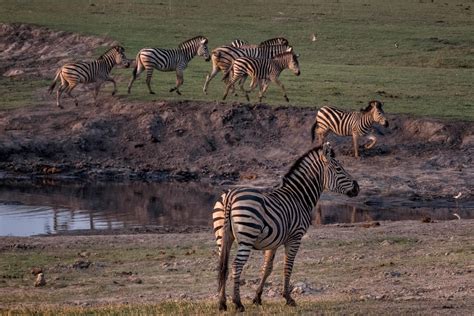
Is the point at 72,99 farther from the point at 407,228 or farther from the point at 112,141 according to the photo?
the point at 407,228

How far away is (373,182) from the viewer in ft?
72.0

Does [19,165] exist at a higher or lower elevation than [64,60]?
lower

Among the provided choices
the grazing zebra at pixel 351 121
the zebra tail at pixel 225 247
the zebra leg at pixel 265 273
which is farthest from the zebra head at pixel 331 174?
the grazing zebra at pixel 351 121

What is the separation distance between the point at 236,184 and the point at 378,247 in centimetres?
706

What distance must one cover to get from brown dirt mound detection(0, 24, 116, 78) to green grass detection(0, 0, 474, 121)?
0.83 meters

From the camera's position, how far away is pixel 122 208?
→ 67.7 ft

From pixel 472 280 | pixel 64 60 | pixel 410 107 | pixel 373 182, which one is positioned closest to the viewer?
pixel 472 280

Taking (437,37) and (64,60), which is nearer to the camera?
(64,60)

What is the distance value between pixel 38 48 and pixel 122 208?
608 inches

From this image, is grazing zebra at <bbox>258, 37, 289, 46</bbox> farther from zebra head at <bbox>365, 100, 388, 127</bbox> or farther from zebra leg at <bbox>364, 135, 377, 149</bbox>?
zebra head at <bbox>365, 100, 388, 127</bbox>

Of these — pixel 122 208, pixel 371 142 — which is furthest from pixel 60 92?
pixel 371 142

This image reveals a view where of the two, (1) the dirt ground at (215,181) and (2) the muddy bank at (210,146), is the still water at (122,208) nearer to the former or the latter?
(1) the dirt ground at (215,181)

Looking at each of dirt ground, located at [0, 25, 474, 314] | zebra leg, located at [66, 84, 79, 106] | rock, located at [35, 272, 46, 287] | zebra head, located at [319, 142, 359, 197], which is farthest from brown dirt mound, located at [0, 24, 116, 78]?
zebra head, located at [319, 142, 359, 197]

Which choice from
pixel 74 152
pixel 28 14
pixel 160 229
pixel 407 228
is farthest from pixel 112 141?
pixel 28 14
